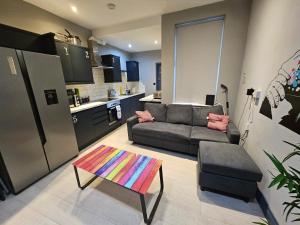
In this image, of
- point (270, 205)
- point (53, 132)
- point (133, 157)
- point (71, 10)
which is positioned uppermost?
point (71, 10)

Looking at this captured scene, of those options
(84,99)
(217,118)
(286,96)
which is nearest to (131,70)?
(84,99)

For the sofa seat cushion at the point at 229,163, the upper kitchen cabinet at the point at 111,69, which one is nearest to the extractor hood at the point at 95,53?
the upper kitchen cabinet at the point at 111,69

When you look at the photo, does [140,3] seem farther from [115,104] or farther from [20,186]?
[20,186]

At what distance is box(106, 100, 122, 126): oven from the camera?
3.55 m

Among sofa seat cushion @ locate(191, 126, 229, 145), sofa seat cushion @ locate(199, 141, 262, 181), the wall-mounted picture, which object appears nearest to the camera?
the wall-mounted picture

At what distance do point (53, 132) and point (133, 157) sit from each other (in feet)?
4.63

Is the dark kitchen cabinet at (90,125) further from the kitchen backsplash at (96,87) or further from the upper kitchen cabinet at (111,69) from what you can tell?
the upper kitchen cabinet at (111,69)

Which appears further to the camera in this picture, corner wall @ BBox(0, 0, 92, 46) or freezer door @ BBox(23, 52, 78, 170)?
corner wall @ BBox(0, 0, 92, 46)

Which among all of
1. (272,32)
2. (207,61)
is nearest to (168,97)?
(207,61)

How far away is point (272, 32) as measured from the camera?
158 cm

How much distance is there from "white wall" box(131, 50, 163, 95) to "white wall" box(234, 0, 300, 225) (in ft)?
13.1

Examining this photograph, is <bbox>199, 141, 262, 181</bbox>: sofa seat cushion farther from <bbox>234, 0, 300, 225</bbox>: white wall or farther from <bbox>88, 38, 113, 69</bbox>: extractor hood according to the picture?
<bbox>88, 38, 113, 69</bbox>: extractor hood

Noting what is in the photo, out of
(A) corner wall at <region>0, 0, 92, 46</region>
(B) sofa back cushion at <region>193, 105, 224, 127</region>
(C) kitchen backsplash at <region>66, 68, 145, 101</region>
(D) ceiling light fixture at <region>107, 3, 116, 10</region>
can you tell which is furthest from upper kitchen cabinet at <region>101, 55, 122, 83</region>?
(B) sofa back cushion at <region>193, 105, 224, 127</region>

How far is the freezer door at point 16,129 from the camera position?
159cm
